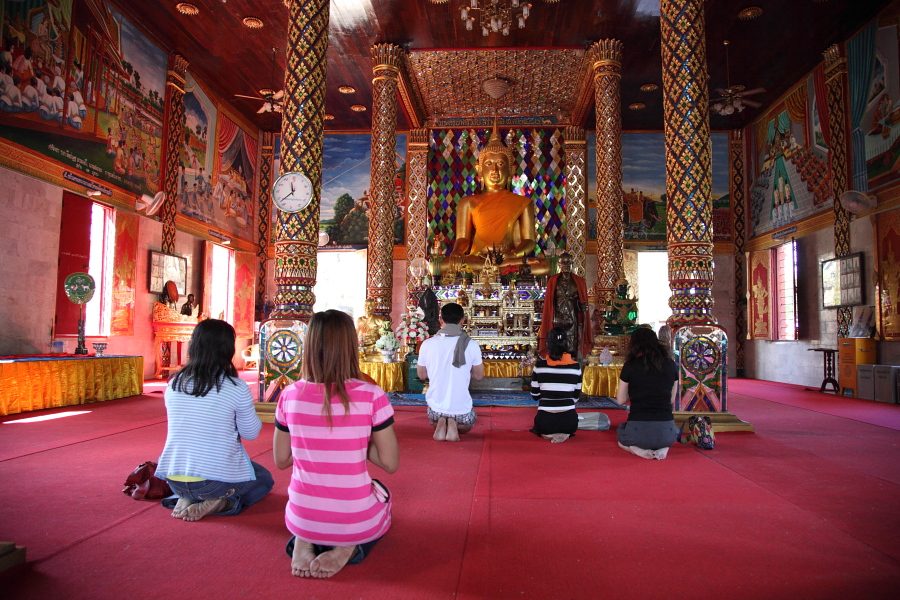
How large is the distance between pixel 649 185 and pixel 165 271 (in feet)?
34.8

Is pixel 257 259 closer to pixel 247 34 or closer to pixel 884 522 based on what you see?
pixel 247 34

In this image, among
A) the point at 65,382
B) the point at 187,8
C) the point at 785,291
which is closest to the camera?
the point at 65,382

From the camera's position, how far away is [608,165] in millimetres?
9266

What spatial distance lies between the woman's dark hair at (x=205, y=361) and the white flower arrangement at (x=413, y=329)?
5152mm

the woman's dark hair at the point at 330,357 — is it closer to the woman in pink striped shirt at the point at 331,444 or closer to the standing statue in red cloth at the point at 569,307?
the woman in pink striped shirt at the point at 331,444

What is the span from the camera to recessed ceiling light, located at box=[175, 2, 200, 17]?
8680mm

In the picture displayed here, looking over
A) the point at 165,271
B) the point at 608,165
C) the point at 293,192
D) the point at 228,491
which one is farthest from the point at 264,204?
the point at 228,491

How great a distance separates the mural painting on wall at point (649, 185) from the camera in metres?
13.2

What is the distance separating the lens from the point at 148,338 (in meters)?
9.86

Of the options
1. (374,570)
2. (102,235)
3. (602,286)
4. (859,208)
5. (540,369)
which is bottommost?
(374,570)

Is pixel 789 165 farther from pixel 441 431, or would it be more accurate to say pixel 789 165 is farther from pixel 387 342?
pixel 441 431

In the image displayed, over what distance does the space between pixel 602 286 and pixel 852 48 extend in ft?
18.6

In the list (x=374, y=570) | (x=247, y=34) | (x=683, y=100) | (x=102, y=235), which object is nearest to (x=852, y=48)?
(x=683, y=100)

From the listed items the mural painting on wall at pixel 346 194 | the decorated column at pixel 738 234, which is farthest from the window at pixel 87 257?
the decorated column at pixel 738 234
